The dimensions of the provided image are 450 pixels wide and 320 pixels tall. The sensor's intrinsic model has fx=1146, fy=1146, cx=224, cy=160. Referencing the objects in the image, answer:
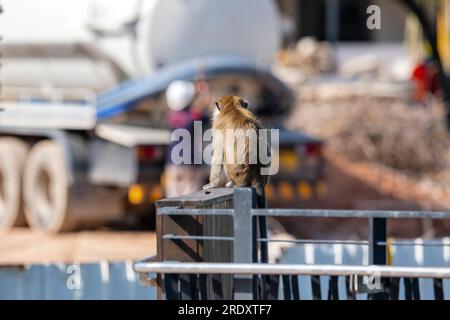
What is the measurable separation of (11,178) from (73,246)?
A: 230 centimetres

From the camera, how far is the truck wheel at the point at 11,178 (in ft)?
50.1

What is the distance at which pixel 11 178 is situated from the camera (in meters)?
15.4

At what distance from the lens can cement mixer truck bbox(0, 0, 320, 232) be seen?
13.7m

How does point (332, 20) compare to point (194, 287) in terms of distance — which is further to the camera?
point (332, 20)

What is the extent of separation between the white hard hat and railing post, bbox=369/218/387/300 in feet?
21.8

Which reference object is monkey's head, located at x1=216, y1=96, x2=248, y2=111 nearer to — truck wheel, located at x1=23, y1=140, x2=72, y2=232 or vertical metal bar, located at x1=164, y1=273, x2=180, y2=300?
vertical metal bar, located at x1=164, y1=273, x2=180, y2=300

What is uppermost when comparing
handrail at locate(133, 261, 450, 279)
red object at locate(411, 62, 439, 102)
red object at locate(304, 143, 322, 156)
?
red object at locate(411, 62, 439, 102)

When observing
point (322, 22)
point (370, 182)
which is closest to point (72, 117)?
point (370, 182)

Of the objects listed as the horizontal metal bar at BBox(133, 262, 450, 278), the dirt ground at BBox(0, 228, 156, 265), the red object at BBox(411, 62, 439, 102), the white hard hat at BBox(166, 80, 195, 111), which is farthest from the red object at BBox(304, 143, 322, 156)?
the horizontal metal bar at BBox(133, 262, 450, 278)

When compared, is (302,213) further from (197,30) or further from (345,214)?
(197,30)

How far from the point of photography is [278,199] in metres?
14.1

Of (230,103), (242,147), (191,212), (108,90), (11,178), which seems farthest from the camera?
(11,178)

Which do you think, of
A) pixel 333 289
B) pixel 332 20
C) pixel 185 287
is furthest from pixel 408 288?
pixel 332 20
